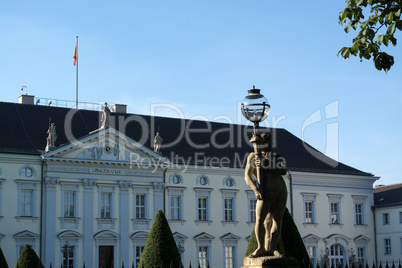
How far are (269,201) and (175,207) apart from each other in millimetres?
33587

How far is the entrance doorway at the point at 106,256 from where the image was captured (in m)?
42.6

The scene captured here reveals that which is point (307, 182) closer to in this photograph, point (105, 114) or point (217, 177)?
point (217, 177)

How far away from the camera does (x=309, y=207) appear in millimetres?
51375

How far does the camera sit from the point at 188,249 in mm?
45594

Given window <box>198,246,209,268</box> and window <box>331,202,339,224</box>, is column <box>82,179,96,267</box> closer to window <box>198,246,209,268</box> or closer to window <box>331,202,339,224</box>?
window <box>198,246,209,268</box>

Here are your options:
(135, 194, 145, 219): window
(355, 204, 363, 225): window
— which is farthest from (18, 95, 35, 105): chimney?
(355, 204, 363, 225): window

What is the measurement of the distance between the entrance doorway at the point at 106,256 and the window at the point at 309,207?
15.3 metres

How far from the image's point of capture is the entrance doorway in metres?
42.6

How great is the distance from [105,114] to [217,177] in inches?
356

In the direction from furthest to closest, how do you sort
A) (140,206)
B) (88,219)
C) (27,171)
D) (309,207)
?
1. (309,207)
2. (140,206)
3. (88,219)
4. (27,171)

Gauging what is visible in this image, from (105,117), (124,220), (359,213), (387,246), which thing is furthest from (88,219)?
(387,246)

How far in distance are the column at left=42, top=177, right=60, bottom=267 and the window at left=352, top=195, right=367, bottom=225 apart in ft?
77.2

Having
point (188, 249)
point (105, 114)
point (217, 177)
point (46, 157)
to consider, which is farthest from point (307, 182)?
point (46, 157)

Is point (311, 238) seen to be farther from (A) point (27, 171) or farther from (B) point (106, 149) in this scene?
(A) point (27, 171)
